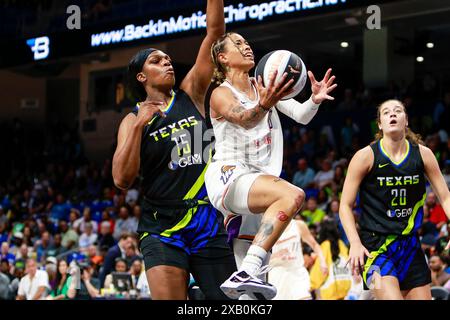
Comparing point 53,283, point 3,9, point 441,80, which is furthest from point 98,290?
point 3,9

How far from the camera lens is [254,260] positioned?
4.91 m

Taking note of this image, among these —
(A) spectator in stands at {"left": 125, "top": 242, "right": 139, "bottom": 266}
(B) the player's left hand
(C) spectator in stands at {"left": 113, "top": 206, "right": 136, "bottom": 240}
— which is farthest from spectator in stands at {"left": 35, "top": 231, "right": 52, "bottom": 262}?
(B) the player's left hand

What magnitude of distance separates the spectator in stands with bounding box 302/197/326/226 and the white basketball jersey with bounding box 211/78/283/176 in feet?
29.4

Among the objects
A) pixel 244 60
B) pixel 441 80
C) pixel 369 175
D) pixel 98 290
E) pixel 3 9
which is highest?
pixel 3 9

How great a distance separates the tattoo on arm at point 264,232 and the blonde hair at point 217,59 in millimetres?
1174

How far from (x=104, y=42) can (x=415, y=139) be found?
13.6 m

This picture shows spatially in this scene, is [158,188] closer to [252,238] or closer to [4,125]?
[252,238]

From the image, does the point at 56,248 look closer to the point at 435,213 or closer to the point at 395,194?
the point at 435,213

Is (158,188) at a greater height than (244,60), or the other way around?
(244,60)

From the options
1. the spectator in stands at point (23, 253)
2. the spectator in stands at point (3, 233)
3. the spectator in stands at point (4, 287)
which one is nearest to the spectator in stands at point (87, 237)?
the spectator in stands at point (23, 253)

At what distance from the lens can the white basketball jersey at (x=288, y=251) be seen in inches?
388

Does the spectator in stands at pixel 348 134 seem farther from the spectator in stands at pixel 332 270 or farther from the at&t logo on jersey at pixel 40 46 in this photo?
the at&t logo on jersey at pixel 40 46

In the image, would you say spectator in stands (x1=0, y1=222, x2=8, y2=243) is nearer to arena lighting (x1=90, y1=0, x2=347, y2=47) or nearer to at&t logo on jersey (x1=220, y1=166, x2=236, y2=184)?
arena lighting (x1=90, y1=0, x2=347, y2=47)

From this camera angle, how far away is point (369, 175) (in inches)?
245
